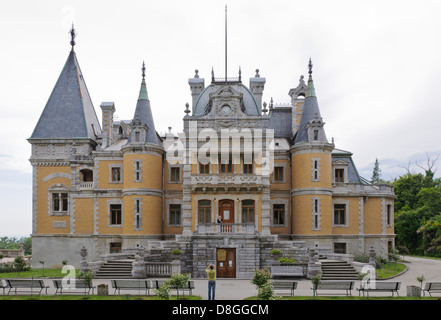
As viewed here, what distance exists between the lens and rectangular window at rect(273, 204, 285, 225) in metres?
41.7

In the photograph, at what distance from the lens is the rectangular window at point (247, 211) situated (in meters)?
Answer: 38.4

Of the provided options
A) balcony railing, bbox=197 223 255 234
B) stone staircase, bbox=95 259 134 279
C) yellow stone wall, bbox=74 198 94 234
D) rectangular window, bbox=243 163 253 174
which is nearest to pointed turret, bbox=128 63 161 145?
yellow stone wall, bbox=74 198 94 234

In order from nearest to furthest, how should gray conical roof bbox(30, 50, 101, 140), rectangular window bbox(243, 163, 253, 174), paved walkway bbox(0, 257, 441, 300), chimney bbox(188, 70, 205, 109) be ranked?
1. paved walkway bbox(0, 257, 441, 300)
2. rectangular window bbox(243, 163, 253, 174)
3. gray conical roof bbox(30, 50, 101, 140)
4. chimney bbox(188, 70, 205, 109)

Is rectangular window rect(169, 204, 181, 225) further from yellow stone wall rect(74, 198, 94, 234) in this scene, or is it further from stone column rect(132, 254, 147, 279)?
stone column rect(132, 254, 147, 279)

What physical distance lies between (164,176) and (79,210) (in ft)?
29.8

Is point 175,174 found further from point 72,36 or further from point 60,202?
Result: point 72,36

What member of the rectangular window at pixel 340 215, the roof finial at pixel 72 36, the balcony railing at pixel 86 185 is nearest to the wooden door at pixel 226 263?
the rectangular window at pixel 340 215

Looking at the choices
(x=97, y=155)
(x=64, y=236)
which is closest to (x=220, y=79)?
(x=97, y=155)

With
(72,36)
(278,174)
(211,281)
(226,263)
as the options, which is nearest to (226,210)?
(226,263)

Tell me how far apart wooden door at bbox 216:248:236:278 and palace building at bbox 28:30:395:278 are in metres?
3.82

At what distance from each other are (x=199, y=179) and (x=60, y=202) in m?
15.3
